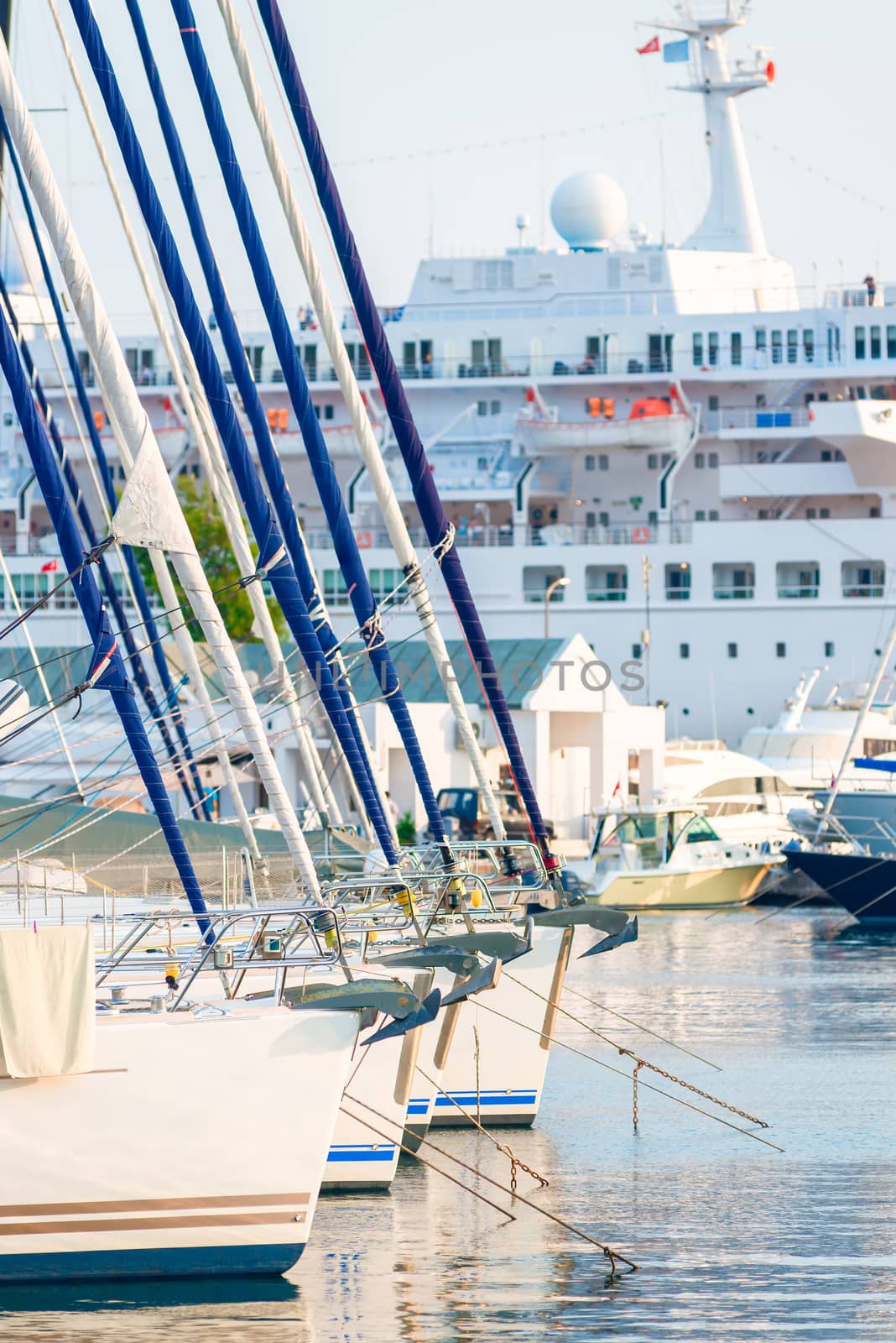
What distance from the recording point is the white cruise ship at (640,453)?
64.4m

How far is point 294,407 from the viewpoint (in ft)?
62.0

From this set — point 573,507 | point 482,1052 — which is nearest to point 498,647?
point 573,507

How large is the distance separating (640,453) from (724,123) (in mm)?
15743

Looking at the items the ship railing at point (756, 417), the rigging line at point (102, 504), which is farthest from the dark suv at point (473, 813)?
the ship railing at point (756, 417)

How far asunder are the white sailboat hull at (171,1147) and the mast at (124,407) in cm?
247

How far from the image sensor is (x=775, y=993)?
29125mm

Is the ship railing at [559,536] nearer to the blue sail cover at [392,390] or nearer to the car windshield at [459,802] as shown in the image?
the car windshield at [459,802]

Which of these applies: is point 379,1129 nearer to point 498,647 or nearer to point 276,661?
point 276,661

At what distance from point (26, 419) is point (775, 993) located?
56.6 feet

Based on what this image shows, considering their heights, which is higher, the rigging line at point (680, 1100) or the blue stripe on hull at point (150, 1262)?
the blue stripe on hull at point (150, 1262)

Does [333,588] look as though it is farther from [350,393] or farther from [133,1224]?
[133,1224]

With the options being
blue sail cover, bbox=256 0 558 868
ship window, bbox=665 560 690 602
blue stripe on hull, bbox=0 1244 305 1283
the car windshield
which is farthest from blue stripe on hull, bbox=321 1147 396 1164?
ship window, bbox=665 560 690 602

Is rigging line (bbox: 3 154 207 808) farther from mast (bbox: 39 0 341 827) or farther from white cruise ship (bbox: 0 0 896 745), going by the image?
white cruise ship (bbox: 0 0 896 745)

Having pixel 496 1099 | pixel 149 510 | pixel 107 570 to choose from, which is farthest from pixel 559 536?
pixel 149 510
